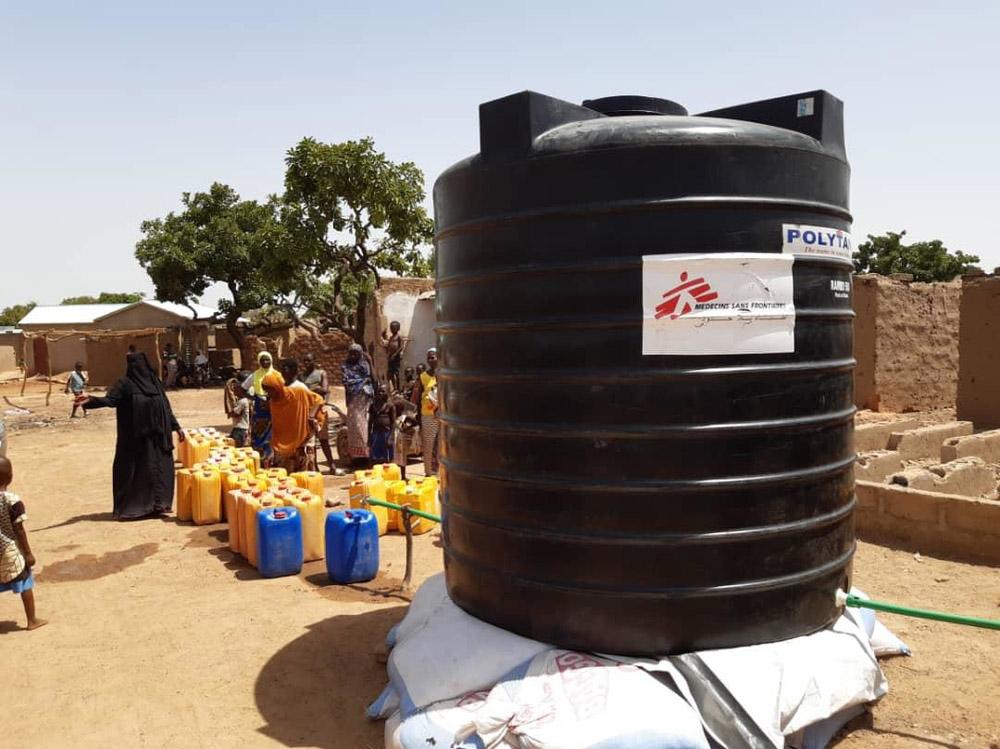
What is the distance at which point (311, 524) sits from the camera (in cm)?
659

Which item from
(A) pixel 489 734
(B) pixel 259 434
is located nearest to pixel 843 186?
(A) pixel 489 734

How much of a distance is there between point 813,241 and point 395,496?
497 cm

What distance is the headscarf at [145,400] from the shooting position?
817 centimetres

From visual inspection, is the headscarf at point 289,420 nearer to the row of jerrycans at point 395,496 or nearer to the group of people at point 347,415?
the group of people at point 347,415

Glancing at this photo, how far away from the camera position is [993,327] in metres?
11.5

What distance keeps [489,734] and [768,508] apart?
1.45 metres

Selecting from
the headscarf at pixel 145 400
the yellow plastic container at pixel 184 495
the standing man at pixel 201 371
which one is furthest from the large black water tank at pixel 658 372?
the standing man at pixel 201 371

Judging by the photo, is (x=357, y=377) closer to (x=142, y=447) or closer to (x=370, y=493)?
(x=142, y=447)

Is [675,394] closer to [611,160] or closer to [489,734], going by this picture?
[611,160]

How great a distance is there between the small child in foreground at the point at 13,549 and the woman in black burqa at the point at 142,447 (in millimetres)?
2932

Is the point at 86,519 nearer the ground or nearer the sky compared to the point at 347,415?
nearer the ground

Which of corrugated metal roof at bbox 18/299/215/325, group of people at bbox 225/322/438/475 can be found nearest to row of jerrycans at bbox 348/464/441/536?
group of people at bbox 225/322/438/475

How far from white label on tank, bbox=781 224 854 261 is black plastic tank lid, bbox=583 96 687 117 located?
0.90 metres

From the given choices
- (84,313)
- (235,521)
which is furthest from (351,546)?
(84,313)
